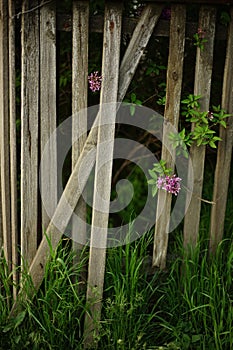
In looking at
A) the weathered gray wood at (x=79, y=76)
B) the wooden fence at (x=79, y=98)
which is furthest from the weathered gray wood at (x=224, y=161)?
the weathered gray wood at (x=79, y=76)

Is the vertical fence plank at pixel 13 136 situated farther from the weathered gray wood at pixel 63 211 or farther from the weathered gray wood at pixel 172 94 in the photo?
the weathered gray wood at pixel 172 94

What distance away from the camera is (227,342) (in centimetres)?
286

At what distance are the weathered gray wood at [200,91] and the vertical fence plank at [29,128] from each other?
84cm

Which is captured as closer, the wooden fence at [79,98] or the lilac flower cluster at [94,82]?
the wooden fence at [79,98]

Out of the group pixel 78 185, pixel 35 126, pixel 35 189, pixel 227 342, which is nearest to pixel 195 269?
pixel 227 342

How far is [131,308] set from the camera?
2.76 meters

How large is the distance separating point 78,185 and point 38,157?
29 centimetres

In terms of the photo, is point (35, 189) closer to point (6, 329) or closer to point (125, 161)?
point (6, 329)

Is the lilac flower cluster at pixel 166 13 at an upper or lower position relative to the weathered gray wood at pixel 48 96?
upper

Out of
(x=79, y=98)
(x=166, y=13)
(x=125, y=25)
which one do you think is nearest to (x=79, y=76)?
(x=79, y=98)

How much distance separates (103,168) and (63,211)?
331mm

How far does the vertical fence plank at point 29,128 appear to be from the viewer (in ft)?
8.96

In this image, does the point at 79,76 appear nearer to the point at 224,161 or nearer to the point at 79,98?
the point at 79,98

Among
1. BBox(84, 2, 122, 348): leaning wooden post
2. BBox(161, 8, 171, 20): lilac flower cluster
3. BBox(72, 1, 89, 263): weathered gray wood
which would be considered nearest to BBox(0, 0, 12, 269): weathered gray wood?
BBox(72, 1, 89, 263): weathered gray wood
